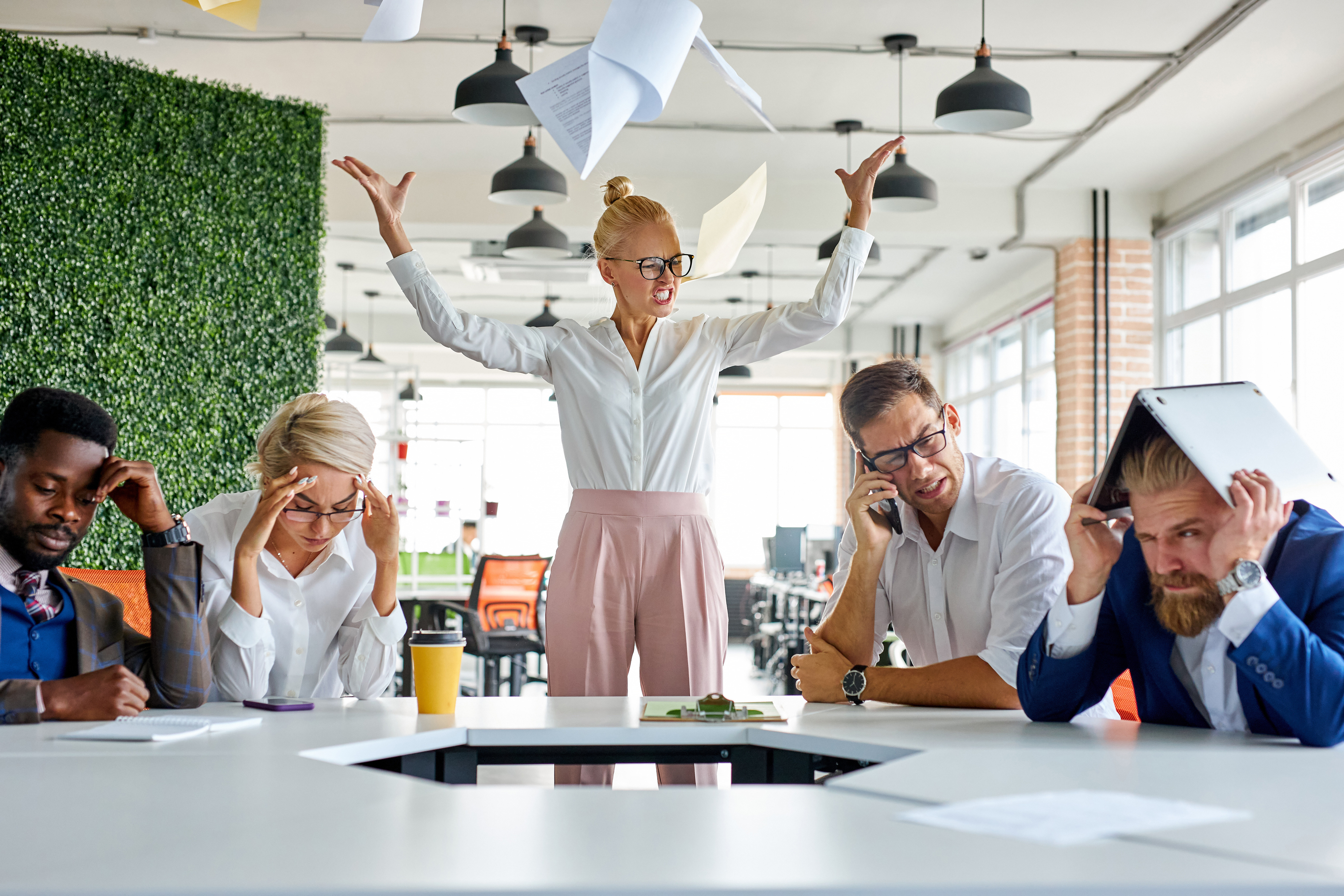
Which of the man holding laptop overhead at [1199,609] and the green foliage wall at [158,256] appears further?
the green foliage wall at [158,256]

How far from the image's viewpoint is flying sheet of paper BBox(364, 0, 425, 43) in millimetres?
1932

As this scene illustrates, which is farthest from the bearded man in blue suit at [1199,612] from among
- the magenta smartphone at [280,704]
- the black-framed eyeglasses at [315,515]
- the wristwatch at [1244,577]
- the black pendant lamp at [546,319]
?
the black pendant lamp at [546,319]

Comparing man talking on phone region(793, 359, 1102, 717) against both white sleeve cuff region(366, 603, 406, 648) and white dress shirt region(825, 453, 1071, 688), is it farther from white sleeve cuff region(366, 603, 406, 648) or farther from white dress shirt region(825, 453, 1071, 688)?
white sleeve cuff region(366, 603, 406, 648)

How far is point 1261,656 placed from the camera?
139 centimetres

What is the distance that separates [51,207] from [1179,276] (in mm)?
6716

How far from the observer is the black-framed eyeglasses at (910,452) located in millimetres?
2115

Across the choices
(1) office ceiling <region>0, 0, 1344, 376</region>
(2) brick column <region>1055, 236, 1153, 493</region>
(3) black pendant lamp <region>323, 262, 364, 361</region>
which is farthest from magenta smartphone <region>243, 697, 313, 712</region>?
(3) black pendant lamp <region>323, 262, 364, 361</region>

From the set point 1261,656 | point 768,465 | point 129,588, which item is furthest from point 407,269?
→ point 768,465

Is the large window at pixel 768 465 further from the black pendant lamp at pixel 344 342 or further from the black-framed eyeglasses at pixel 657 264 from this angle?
the black-framed eyeglasses at pixel 657 264

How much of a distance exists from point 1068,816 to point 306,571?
1579 millimetres

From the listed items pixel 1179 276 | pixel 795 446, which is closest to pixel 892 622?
pixel 1179 276

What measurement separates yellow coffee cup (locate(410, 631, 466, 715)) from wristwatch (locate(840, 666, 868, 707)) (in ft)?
1.99

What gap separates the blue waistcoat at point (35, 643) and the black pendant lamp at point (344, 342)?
716 cm

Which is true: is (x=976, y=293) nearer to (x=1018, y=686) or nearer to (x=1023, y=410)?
(x=1023, y=410)
